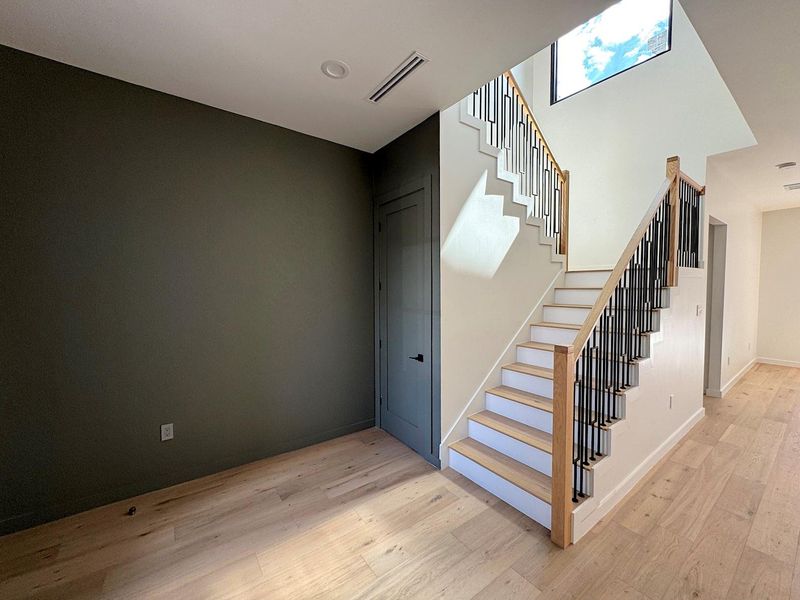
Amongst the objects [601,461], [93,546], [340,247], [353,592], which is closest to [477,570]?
[353,592]

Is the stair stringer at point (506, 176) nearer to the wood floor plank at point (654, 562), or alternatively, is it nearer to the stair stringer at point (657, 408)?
the stair stringer at point (657, 408)

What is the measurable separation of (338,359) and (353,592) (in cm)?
180

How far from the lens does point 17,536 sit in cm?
190

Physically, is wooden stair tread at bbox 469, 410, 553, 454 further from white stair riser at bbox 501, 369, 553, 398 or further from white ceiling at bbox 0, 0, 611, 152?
white ceiling at bbox 0, 0, 611, 152

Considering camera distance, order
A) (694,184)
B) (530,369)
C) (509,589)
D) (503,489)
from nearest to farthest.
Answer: (509,589) → (503,489) → (530,369) → (694,184)

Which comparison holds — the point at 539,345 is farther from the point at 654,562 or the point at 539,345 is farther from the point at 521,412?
the point at 654,562

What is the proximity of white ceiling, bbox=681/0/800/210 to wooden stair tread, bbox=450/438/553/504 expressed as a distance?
2674 mm

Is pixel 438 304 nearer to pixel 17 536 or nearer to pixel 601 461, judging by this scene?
pixel 601 461

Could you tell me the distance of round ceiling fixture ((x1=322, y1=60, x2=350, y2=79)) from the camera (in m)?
1.95

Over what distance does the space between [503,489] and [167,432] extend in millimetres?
2416

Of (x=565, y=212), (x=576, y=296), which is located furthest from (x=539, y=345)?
(x=565, y=212)

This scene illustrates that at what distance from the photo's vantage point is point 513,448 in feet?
7.91

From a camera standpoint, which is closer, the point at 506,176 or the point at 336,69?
the point at 336,69

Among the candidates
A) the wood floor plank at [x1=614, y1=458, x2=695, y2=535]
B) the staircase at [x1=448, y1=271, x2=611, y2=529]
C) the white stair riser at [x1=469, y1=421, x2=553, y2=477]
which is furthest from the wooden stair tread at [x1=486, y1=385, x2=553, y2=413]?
the wood floor plank at [x1=614, y1=458, x2=695, y2=535]
